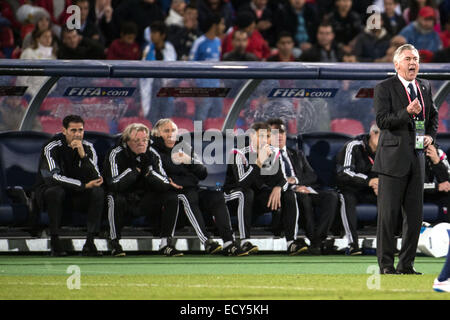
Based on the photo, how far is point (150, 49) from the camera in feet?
47.3

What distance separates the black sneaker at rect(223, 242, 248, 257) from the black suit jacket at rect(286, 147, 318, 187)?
1.16m

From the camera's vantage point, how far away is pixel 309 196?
11.7 metres

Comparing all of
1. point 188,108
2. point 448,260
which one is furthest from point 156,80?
point 448,260

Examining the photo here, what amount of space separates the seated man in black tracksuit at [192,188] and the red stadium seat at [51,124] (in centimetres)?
111

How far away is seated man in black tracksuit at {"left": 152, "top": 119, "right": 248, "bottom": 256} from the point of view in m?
11.1

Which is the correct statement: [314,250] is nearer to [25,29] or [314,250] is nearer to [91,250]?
[91,250]

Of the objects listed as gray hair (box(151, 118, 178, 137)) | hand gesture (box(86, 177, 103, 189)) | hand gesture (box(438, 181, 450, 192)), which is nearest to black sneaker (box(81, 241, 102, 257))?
hand gesture (box(86, 177, 103, 189))

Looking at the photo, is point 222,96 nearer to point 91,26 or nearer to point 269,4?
point 91,26

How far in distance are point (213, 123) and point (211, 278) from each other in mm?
3982

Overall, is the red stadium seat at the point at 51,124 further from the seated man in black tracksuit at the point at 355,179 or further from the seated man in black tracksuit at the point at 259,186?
the seated man in black tracksuit at the point at 355,179

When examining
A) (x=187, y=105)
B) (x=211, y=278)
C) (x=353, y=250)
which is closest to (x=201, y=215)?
(x=187, y=105)

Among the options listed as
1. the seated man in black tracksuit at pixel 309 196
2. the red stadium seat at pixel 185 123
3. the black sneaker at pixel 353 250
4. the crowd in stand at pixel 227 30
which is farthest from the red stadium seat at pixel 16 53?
the black sneaker at pixel 353 250

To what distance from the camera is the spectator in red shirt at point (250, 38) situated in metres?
15.3

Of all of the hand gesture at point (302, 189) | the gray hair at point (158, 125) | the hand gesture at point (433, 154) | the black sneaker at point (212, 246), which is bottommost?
the black sneaker at point (212, 246)
